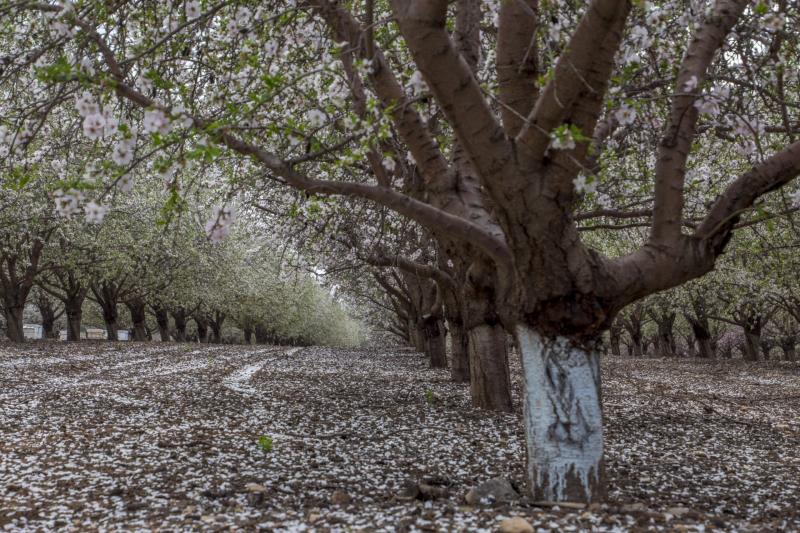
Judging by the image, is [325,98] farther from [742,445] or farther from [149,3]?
[742,445]

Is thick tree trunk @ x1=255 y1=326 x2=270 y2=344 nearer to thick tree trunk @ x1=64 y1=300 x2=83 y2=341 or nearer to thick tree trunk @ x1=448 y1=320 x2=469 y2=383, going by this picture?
thick tree trunk @ x1=64 y1=300 x2=83 y2=341

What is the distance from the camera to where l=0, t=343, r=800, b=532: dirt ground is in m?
4.86

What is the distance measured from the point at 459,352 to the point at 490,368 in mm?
5034

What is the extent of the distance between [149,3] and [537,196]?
5433 mm

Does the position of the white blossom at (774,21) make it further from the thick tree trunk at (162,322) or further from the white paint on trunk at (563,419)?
the thick tree trunk at (162,322)

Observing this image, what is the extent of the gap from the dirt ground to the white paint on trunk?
0.29m

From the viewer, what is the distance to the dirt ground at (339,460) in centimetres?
486

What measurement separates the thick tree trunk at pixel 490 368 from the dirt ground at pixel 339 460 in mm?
612

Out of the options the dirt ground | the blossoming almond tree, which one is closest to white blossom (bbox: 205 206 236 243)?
the blossoming almond tree

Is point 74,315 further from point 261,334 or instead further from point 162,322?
point 261,334

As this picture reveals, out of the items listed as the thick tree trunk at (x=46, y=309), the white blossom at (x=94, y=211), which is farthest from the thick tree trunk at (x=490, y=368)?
the thick tree trunk at (x=46, y=309)

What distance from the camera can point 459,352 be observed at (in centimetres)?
1553

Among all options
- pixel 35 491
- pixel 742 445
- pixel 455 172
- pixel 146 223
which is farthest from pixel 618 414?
pixel 146 223

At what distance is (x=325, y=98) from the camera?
7141mm
